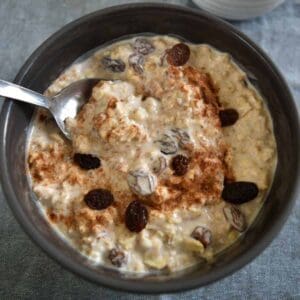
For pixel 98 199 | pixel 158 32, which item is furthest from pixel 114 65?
pixel 98 199

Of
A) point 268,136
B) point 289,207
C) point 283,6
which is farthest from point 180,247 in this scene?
point 283,6

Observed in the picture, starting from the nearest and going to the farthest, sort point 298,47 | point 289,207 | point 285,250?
point 289,207 → point 285,250 → point 298,47

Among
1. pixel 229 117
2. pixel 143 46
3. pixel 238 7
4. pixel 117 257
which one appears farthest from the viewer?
pixel 238 7

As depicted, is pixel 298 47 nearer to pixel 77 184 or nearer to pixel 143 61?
pixel 143 61

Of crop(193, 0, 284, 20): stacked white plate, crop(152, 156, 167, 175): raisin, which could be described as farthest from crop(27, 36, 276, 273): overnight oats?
crop(193, 0, 284, 20): stacked white plate

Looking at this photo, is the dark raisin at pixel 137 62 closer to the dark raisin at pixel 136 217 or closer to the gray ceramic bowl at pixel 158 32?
the gray ceramic bowl at pixel 158 32

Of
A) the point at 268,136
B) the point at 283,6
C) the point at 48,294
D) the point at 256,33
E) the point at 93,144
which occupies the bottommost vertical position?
the point at 48,294

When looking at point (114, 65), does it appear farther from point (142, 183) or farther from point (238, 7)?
point (238, 7)
